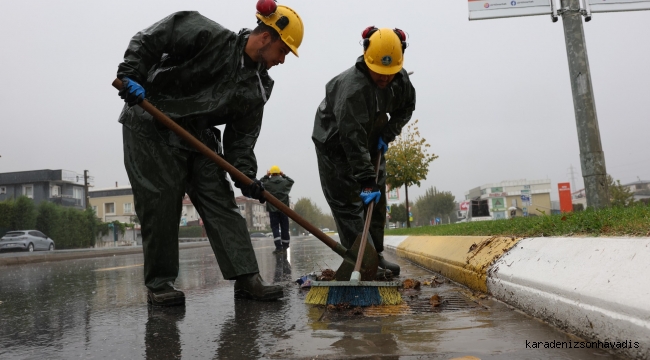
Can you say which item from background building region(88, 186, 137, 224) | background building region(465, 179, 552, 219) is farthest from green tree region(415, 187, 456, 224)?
background building region(88, 186, 137, 224)

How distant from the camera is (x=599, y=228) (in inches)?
126

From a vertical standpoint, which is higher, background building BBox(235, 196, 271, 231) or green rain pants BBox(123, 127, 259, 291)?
background building BBox(235, 196, 271, 231)

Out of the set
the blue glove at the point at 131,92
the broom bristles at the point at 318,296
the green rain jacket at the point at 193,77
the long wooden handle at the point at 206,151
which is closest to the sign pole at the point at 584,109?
the long wooden handle at the point at 206,151

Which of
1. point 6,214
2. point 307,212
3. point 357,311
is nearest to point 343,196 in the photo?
point 357,311

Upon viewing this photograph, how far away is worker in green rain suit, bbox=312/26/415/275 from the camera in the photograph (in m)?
4.03

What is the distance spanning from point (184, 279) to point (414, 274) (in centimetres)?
241

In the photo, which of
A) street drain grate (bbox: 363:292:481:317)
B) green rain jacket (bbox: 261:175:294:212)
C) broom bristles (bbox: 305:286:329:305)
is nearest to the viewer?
street drain grate (bbox: 363:292:481:317)

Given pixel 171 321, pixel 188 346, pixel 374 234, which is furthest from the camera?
pixel 374 234

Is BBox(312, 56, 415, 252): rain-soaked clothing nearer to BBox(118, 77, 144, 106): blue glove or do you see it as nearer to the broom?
the broom

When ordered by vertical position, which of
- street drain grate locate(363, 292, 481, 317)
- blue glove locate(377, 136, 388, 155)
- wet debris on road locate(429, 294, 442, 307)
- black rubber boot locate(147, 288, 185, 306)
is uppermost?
blue glove locate(377, 136, 388, 155)

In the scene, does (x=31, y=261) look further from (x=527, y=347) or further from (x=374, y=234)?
(x=527, y=347)

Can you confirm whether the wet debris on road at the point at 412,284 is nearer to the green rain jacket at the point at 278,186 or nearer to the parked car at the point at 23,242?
the green rain jacket at the point at 278,186

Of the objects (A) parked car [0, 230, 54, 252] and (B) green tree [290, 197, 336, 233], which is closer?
(A) parked car [0, 230, 54, 252]

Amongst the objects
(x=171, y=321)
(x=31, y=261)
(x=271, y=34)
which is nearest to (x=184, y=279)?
(x=171, y=321)
